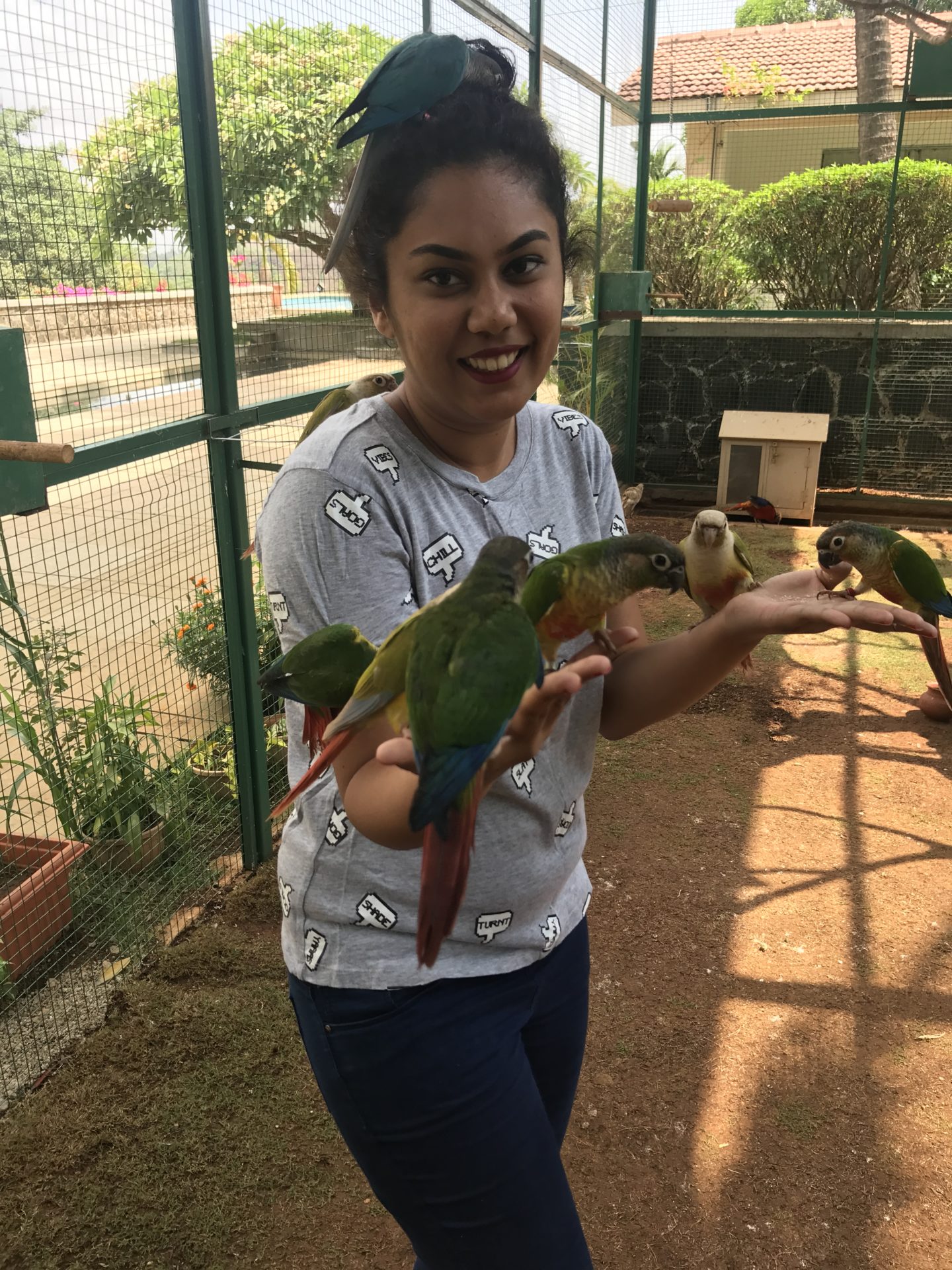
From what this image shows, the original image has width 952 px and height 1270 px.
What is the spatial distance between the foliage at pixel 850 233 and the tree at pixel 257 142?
7.62 metres

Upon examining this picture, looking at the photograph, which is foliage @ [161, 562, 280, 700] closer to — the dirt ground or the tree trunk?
the dirt ground

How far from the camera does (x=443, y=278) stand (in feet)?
4.50

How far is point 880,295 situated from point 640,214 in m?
2.40

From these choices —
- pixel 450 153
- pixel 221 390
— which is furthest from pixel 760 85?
pixel 450 153

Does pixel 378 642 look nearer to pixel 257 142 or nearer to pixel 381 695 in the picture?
pixel 381 695

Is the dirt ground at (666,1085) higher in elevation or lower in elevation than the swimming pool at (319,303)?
lower

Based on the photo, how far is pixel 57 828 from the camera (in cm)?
341

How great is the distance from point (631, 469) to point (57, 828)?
296 inches

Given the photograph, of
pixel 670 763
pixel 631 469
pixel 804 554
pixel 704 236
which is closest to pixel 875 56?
pixel 704 236

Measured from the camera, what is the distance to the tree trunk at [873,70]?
12039 millimetres

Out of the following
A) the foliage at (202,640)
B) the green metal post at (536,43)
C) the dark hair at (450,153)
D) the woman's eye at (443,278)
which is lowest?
the foliage at (202,640)

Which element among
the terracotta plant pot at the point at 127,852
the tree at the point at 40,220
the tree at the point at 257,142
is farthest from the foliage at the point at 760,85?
the terracotta plant pot at the point at 127,852

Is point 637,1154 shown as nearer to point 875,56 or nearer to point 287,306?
point 287,306

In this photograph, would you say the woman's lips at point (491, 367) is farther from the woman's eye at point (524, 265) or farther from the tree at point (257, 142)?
→ the tree at point (257, 142)
